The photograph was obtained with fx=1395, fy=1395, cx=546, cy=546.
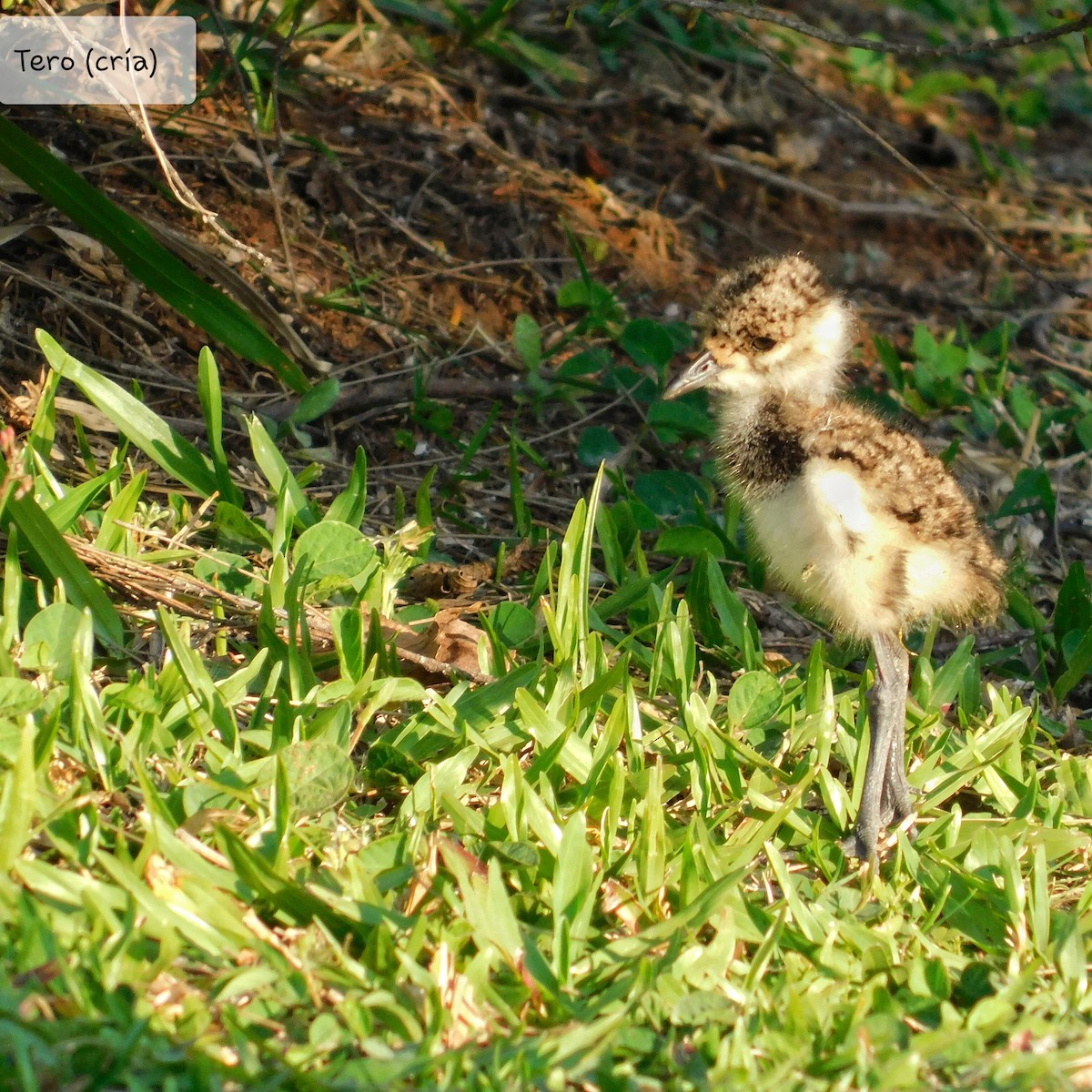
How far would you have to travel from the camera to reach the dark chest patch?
10.0ft

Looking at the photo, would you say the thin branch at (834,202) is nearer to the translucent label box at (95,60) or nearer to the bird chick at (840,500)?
the translucent label box at (95,60)

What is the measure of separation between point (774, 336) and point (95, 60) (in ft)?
7.57

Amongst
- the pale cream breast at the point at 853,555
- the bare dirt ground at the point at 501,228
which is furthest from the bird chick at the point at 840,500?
the bare dirt ground at the point at 501,228

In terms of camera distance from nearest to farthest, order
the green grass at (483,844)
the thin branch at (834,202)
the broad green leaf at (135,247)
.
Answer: the green grass at (483,844)
the broad green leaf at (135,247)
the thin branch at (834,202)

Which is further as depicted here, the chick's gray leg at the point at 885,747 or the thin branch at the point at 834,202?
the thin branch at the point at 834,202

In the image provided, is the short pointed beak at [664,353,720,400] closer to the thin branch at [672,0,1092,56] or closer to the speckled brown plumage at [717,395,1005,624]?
the speckled brown plumage at [717,395,1005,624]

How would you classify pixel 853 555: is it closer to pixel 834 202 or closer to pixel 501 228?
pixel 501 228

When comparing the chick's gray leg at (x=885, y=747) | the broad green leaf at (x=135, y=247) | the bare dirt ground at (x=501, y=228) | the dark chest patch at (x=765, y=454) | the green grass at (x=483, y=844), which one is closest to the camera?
the green grass at (x=483, y=844)

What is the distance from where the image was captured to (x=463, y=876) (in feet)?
7.88

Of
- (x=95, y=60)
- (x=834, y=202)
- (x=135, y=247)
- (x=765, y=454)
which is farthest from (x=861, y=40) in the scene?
(x=834, y=202)

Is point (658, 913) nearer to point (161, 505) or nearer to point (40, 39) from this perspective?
point (161, 505)

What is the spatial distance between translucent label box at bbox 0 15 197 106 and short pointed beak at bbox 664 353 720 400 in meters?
1.82

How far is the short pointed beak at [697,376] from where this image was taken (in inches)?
135

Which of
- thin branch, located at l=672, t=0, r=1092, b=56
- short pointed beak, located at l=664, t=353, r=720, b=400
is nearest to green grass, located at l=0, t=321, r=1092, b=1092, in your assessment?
short pointed beak, located at l=664, t=353, r=720, b=400
